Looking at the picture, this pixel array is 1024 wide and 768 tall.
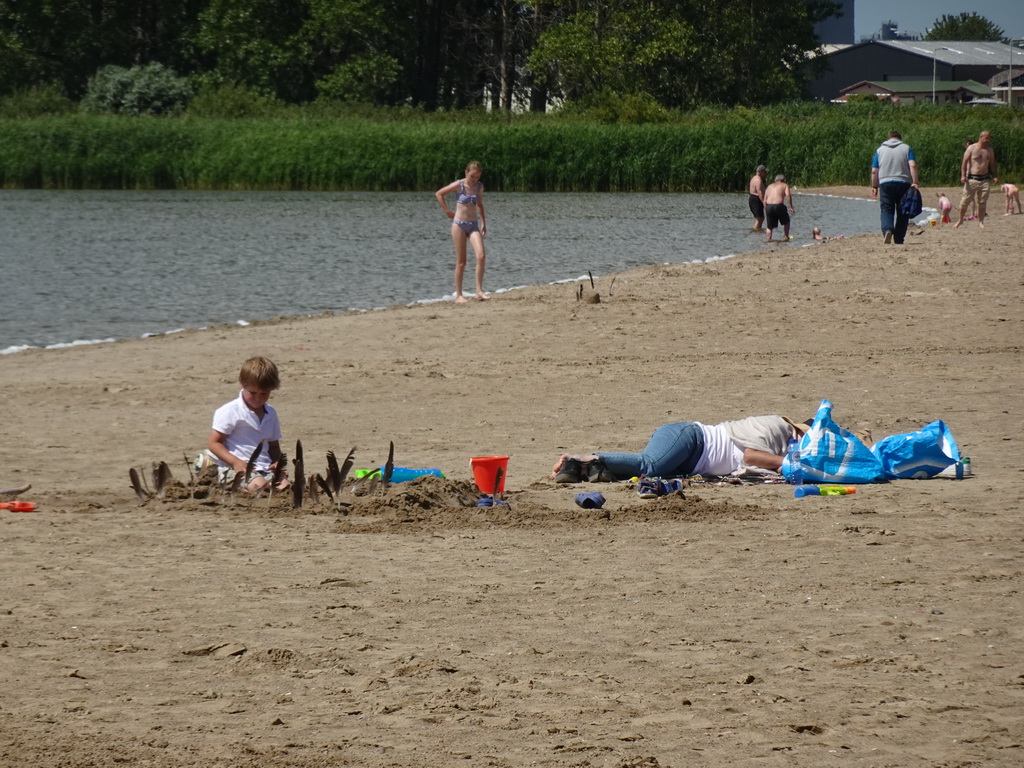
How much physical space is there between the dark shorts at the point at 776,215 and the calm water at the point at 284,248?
67 centimetres

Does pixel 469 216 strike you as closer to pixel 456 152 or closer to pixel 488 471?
pixel 488 471

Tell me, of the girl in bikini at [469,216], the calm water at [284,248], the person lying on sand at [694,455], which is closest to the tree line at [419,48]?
the calm water at [284,248]

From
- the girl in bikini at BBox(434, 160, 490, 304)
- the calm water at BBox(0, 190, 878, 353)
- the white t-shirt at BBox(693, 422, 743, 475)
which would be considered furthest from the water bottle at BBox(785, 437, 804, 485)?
the calm water at BBox(0, 190, 878, 353)

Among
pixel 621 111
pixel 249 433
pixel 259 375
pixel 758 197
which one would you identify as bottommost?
pixel 249 433

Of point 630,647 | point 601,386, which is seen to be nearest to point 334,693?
point 630,647

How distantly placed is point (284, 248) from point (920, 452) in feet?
66.7

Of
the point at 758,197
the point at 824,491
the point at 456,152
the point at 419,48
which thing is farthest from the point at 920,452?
the point at 419,48

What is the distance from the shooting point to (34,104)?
5516 centimetres

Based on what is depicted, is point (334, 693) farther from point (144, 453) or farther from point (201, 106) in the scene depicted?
point (201, 106)

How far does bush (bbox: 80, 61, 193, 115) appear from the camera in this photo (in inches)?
2298

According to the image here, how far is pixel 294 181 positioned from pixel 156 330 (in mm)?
32812

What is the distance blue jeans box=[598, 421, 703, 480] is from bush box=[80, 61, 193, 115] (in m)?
53.5

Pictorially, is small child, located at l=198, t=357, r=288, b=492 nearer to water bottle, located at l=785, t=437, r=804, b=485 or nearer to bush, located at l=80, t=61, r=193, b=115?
water bottle, located at l=785, t=437, r=804, b=485

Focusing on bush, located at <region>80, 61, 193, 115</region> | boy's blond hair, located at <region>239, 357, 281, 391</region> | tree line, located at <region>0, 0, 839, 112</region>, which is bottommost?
boy's blond hair, located at <region>239, 357, 281, 391</region>
